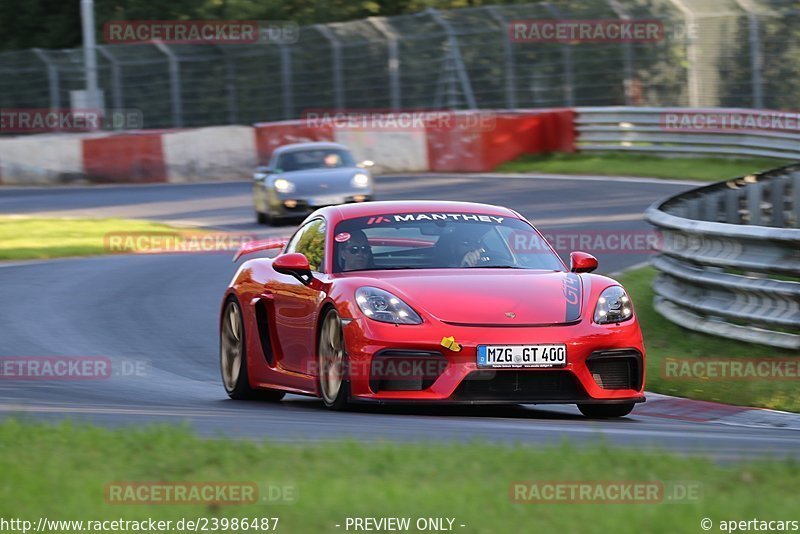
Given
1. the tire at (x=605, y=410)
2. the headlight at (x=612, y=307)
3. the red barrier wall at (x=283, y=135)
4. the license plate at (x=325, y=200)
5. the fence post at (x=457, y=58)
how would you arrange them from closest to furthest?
the headlight at (x=612, y=307), the tire at (x=605, y=410), the license plate at (x=325, y=200), the red barrier wall at (x=283, y=135), the fence post at (x=457, y=58)

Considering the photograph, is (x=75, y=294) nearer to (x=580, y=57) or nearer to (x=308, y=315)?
(x=308, y=315)

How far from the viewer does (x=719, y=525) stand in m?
4.45

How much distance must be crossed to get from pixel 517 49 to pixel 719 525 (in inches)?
1153

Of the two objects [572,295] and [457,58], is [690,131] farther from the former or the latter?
[572,295]

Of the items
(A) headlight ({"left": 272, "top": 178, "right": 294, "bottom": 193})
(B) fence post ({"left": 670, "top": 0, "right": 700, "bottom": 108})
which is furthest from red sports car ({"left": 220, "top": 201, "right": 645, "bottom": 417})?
(B) fence post ({"left": 670, "top": 0, "right": 700, "bottom": 108})

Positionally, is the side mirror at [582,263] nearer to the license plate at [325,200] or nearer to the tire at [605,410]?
the tire at [605,410]

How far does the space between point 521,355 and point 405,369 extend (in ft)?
2.00

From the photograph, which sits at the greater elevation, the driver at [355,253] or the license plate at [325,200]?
the driver at [355,253]

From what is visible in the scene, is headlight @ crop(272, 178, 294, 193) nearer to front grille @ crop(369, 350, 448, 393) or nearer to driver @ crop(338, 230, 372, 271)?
driver @ crop(338, 230, 372, 271)

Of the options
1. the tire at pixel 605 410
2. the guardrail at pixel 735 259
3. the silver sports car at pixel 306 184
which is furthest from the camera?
the silver sports car at pixel 306 184

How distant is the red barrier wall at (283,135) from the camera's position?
32375 mm

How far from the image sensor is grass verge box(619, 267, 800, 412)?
30.0ft

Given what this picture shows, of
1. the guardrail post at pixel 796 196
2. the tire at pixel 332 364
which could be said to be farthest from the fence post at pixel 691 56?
the tire at pixel 332 364

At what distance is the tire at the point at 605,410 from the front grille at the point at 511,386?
0.49 metres
